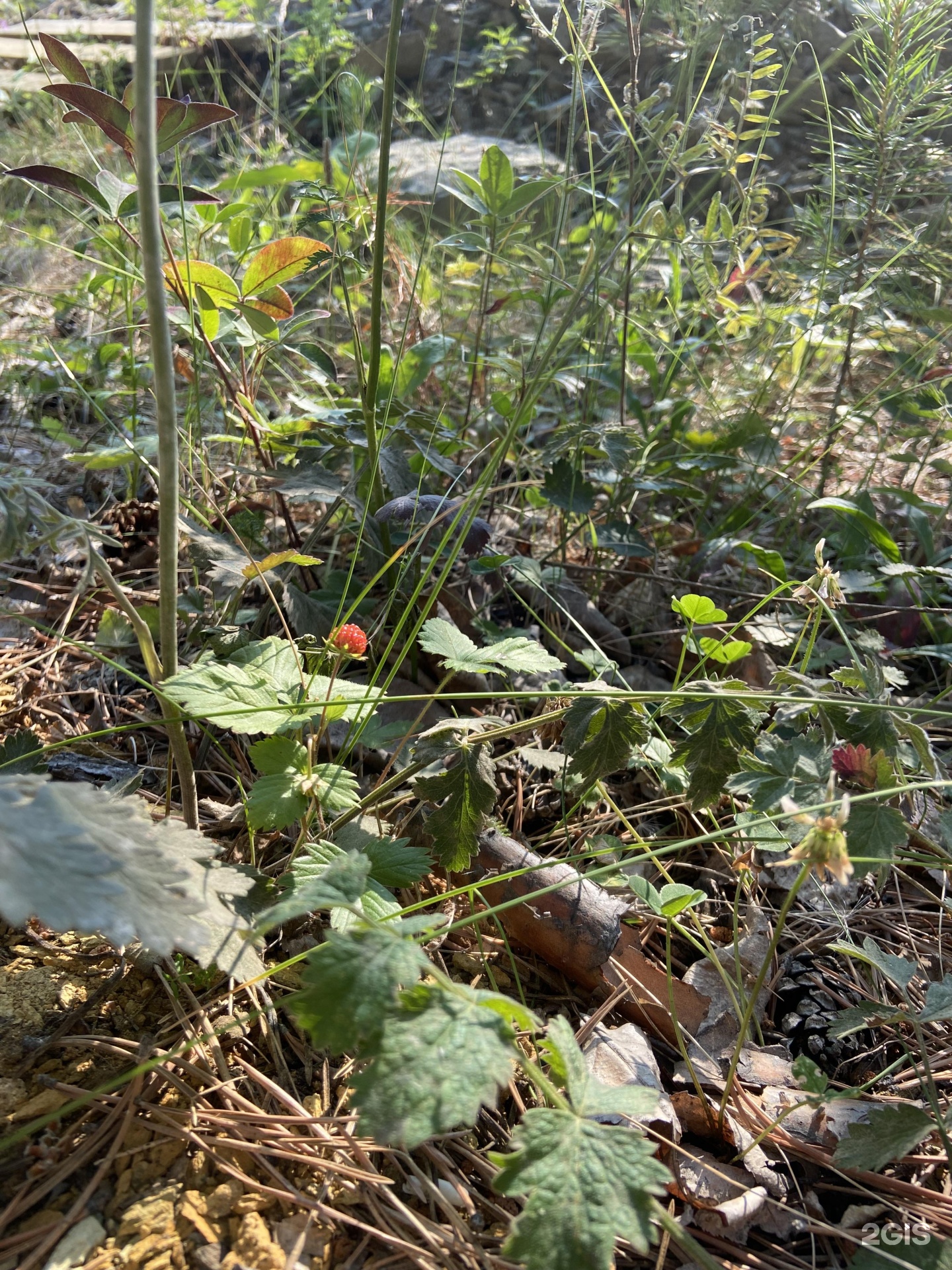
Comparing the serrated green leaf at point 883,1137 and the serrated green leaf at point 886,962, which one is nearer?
the serrated green leaf at point 883,1137

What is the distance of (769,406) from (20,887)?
1944 mm

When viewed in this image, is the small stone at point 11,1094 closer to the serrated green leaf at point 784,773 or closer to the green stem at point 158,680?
the green stem at point 158,680

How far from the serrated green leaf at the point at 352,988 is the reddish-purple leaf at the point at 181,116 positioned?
959 millimetres

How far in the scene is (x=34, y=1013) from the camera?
951mm

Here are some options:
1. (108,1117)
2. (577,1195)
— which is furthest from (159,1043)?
(577,1195)

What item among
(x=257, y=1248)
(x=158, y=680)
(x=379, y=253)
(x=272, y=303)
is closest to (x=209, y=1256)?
(x=257, y=1248)

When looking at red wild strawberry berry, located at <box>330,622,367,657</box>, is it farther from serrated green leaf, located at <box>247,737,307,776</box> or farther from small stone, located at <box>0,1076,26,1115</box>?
small stone, located at <box>0,1076,26,1115</box>

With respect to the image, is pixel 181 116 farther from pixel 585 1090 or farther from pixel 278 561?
pixel 585 1090

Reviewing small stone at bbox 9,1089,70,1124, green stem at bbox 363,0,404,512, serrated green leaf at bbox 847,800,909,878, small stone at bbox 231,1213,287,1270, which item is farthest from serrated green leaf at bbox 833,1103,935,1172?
green stem at bbox 363,0,404,512

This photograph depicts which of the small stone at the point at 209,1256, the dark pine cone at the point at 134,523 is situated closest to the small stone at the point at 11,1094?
the small stone at the point at 209,1256

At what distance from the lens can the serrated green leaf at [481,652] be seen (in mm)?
1121

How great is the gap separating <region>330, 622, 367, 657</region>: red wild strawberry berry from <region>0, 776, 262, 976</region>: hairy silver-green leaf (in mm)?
295

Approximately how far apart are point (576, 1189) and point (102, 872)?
0.45m

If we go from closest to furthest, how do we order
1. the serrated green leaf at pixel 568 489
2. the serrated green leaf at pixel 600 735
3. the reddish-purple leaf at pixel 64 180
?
the serrated green leaf at pixel 600 735 < the reddish-purple leaf at pixel 64 180 < the serrated green leaf at pixel 568 489
